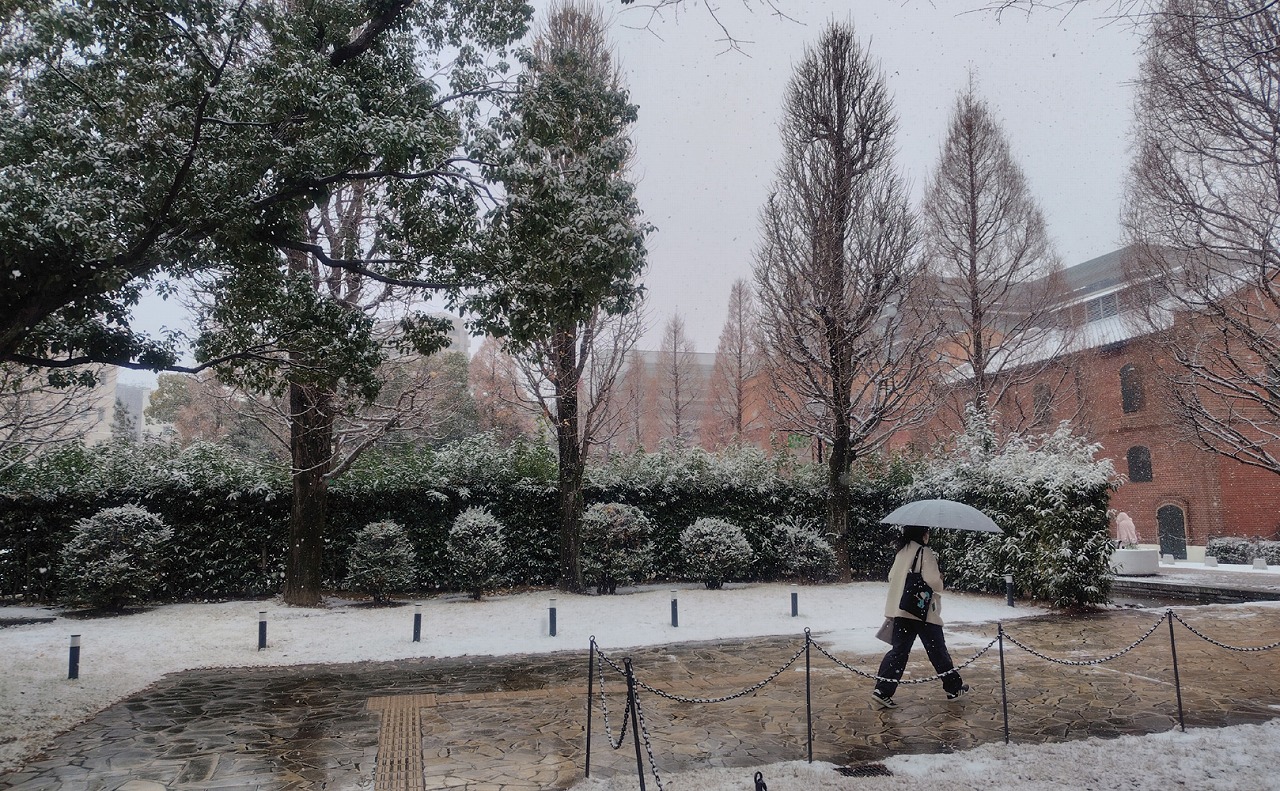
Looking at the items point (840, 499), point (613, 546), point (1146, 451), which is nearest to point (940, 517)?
point (613, 546)

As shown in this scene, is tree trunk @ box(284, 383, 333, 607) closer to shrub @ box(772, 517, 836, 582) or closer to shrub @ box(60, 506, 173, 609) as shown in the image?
shrub @ box(60, 506, 173, 609)

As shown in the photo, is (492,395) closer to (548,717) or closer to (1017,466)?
(1017,466)

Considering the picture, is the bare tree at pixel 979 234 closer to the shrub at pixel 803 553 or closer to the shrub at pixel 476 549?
the shrub at pixel 803 553

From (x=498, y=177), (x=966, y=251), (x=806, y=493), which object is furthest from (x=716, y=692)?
(x=966, y=251)

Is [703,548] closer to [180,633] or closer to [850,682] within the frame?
[850,682]

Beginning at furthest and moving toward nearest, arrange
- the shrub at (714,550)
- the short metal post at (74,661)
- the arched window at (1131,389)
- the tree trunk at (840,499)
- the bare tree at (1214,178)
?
the arched window at (1131,389)
the tree trunk at (840,499)
the shrub at (714,550)
the bare tree at (1214,178)
the short metal post at (74,661)

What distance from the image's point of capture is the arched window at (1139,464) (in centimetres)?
3206

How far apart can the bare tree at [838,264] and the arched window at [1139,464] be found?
20.5 meters

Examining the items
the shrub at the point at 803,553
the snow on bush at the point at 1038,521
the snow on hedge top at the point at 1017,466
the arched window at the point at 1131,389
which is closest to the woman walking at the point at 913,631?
the snow on bush at the point at 1038,521

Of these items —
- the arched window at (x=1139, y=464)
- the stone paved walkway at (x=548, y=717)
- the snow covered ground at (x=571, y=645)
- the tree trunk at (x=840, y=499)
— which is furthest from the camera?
the arched window at (x=1139, y=464)

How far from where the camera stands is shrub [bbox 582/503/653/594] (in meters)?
15.5

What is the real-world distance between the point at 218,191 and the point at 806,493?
1461 centimetres

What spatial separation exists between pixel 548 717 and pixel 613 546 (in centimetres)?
853

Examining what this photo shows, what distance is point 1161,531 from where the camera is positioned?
3109 cm
